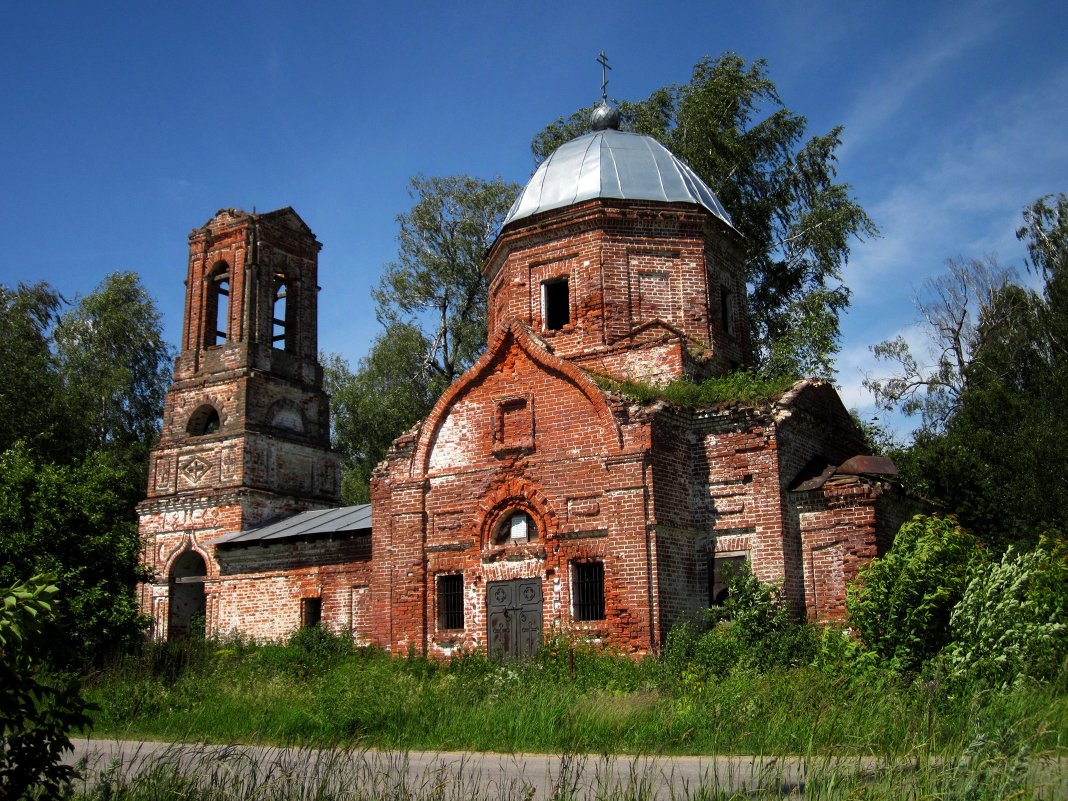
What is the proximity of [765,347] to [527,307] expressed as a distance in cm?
1017

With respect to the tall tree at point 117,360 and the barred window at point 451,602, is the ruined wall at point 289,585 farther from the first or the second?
the tall tree at point 117,360

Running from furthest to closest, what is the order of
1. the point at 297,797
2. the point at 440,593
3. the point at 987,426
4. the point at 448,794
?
1. the point at 987,426
2. the point at 440,593
3. the point at 448,794
4. the point at 297,797

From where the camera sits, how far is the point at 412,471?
14.9 metres

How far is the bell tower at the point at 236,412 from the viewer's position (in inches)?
791

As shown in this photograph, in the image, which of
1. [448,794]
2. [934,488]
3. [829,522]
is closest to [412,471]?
[829,522]

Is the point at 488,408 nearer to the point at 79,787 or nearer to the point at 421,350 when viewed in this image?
the point at 79,787

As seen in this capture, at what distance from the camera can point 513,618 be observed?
44.8ft

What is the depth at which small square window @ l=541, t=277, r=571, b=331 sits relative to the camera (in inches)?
636

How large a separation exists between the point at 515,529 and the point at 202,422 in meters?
10.5

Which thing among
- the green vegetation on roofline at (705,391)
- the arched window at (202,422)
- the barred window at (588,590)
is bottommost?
the barred window at (588,590)

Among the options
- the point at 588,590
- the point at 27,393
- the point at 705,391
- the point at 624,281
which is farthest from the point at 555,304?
the point at 27,393

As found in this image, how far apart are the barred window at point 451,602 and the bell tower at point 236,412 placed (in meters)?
6.66

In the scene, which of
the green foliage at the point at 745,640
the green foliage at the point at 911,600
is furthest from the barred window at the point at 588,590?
the green foliage at the point at 911,600

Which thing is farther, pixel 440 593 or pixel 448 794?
pixel 440 593
